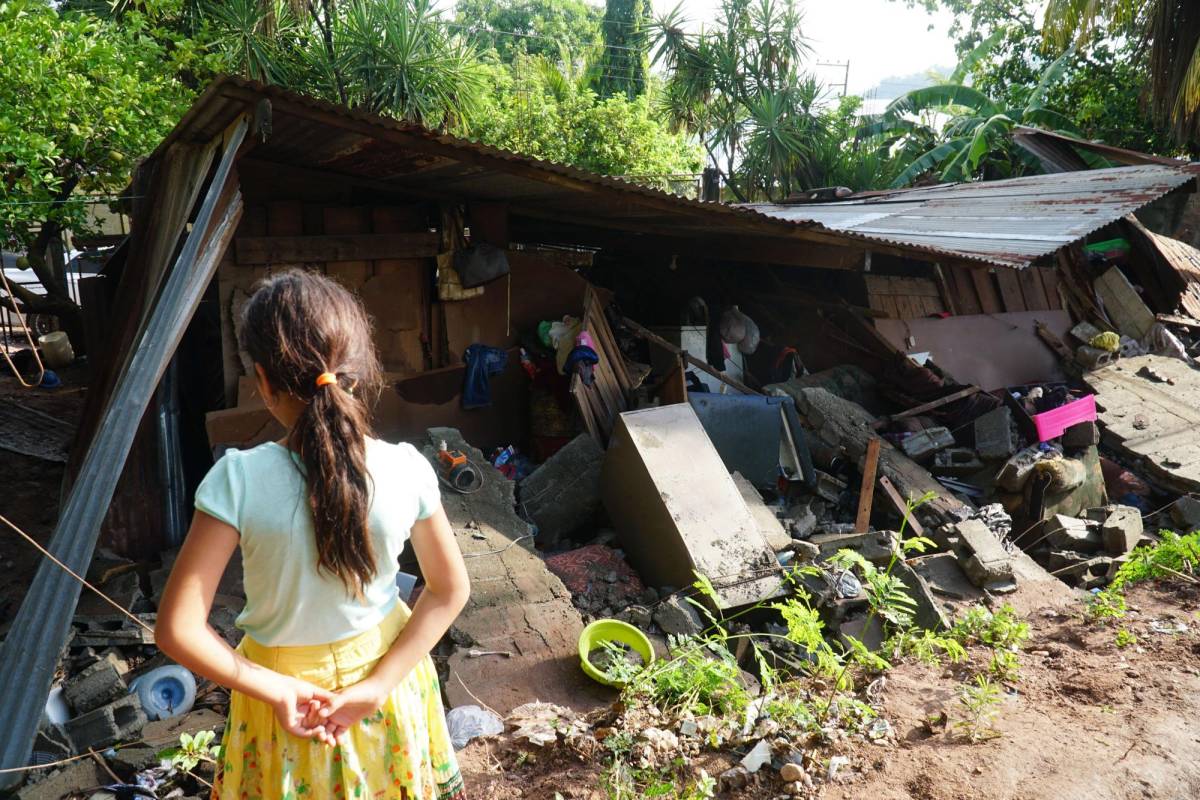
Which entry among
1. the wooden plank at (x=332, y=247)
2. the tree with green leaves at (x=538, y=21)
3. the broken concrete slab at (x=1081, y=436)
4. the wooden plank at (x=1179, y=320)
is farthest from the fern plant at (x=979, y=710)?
the tree with green leaves at (x=538, y=21)

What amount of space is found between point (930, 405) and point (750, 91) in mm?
14561

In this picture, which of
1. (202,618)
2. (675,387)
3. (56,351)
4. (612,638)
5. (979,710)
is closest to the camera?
(202,618)

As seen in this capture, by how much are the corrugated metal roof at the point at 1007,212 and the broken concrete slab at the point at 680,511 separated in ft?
8.06

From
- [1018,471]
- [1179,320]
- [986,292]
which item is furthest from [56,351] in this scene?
[1179,320]

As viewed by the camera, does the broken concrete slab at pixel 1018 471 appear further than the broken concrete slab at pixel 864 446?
Yes

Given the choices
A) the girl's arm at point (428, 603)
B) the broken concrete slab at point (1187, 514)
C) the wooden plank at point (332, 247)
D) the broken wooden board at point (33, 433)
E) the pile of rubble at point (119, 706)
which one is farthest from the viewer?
the broken wooden board at point (33, 433)

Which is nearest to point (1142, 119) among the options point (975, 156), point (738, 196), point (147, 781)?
point (975, 156)

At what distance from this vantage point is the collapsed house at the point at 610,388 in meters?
4.68

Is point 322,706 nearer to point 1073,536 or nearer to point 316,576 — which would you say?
point 316,576

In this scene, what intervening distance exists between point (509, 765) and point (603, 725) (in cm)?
50

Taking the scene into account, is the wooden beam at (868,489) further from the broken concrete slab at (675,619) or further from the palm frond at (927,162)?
the palm frond at (927,162)

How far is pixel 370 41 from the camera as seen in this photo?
43.6 ft

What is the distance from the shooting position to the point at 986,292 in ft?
33.6

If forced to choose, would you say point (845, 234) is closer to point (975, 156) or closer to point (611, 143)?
point (975, 156)
